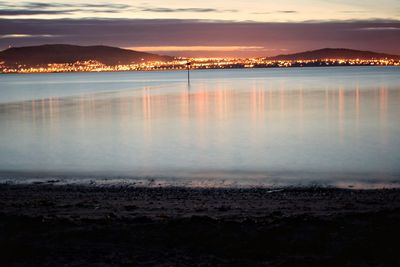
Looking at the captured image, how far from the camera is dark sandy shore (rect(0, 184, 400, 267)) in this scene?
17.3 feet

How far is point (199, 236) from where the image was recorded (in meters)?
5.97

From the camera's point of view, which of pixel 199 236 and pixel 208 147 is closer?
pixel 199 236

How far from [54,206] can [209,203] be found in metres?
2.38

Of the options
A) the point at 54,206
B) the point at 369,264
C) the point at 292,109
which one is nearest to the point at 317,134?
the point at 292,109

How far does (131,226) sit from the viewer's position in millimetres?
6430

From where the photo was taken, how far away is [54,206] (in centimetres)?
847

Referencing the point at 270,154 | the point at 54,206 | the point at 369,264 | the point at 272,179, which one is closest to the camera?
the point at 369,264

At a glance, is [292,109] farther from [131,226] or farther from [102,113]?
[131,226]

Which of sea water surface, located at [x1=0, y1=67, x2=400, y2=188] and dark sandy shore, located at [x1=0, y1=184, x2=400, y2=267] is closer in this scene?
dark sandy shore, located at [x1=0, y1=184, x2=400, y2=267]

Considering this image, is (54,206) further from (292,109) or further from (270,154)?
(292,109)

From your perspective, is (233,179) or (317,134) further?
Answer: (317,134)

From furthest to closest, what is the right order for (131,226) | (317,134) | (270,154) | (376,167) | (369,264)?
(317,134) → (270,154) → (376,167) → (131,226) → (369,264)

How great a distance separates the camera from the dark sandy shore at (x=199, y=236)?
5.26 m

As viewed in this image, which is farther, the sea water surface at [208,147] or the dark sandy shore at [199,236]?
the sea water surface at [208,147]
